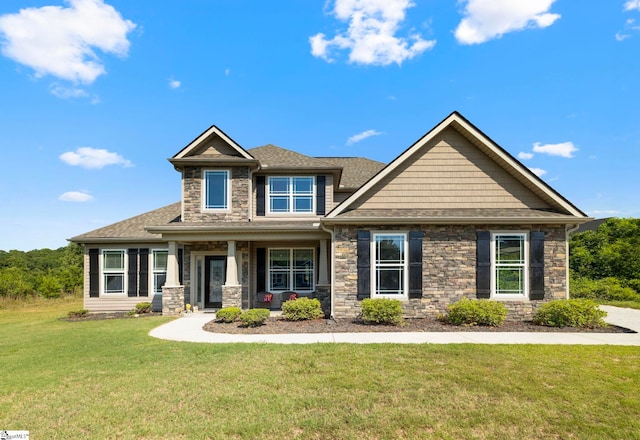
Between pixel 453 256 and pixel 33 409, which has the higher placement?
pixel 453 256

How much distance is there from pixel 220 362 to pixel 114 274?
36.5 ft

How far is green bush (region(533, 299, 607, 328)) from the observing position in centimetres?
984

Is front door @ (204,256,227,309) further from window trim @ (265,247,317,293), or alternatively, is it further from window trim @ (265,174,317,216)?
window trim @ (265,174,317,216)

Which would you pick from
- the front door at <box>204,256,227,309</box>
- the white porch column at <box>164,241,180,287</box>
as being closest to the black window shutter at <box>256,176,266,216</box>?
the front door at <box>204,256,227,309</box>

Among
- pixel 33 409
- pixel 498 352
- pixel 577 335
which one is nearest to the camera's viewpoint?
pixel 33 409

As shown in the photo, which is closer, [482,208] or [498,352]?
[498,352]

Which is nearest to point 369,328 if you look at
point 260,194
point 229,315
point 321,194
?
point 229,315

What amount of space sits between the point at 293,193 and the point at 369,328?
690cm

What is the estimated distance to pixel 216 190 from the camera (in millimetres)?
13977

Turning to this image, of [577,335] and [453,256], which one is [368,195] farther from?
[577,335]

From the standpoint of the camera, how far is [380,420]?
4.39 metres

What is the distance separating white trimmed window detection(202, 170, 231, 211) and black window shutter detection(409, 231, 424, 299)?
7398 mm

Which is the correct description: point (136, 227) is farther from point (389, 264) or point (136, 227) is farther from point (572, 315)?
point (572, 315)

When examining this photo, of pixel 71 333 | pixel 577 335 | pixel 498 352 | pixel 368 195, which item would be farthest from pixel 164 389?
pixel 577 335
